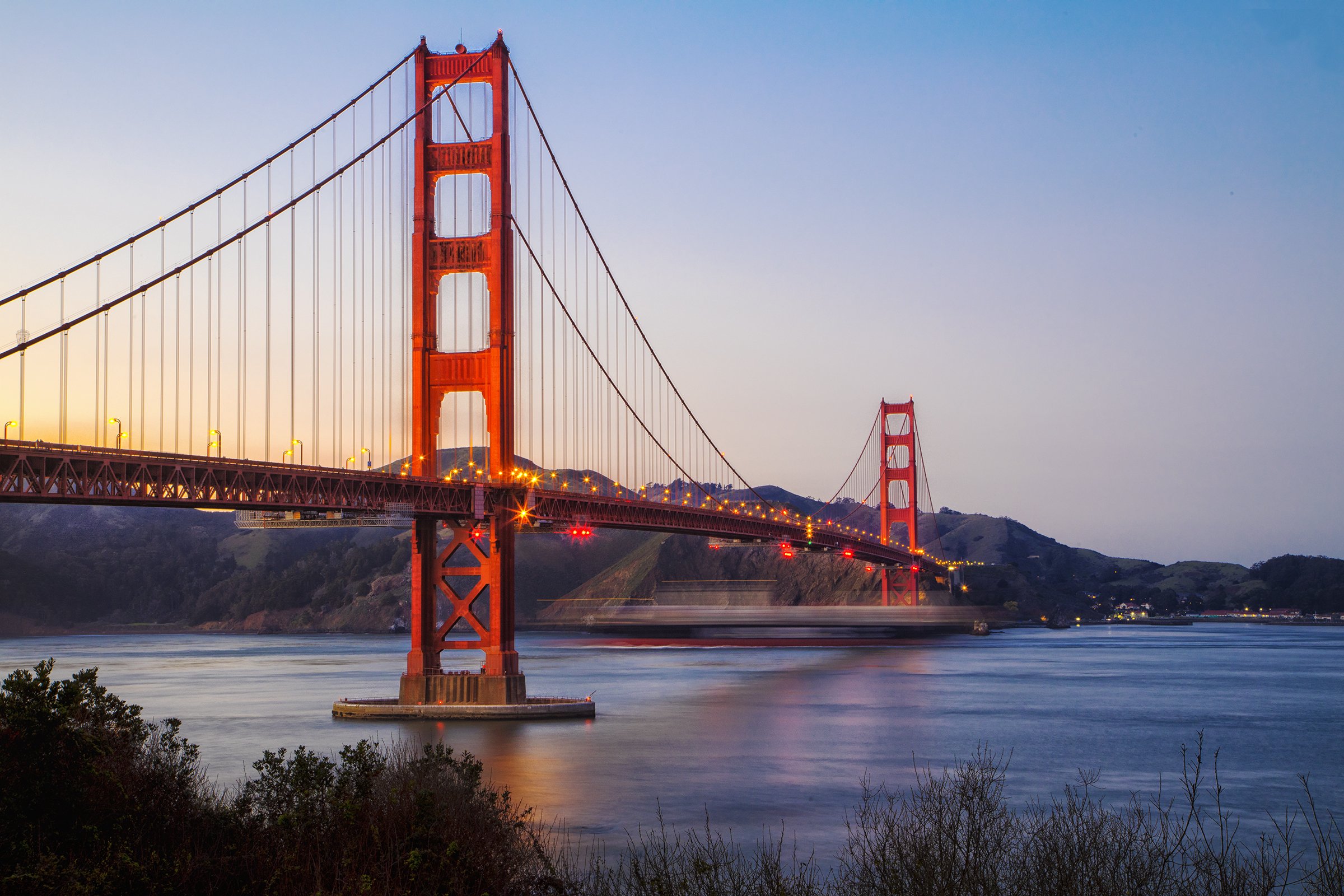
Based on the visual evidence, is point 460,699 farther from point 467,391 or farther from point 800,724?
point 800,724

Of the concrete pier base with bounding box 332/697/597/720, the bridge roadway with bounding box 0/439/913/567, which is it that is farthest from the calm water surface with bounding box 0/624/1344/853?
the bridge roadway with bounding box 0/439/913/567

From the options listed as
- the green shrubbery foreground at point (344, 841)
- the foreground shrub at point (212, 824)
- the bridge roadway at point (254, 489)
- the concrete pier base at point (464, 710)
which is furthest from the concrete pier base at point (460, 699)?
the foreground shrub at point (212, 824)

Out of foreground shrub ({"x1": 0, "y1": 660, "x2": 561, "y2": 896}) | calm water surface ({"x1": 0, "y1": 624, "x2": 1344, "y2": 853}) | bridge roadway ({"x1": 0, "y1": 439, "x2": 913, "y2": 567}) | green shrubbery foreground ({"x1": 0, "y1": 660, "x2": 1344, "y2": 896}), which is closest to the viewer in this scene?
green shrubbery foreground ({"x1": 0, "y1": 660, "x2": 1344, "y2": 896})

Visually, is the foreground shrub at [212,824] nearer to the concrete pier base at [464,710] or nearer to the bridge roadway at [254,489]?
the bridge roadway at [254,489]

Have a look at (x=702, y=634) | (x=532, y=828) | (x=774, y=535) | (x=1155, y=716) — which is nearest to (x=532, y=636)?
(x=702, y=634)

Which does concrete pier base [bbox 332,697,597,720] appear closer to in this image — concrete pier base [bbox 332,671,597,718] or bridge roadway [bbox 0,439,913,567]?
concrete pier base [bbox 332,671,597,718]

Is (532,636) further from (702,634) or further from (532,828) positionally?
(532,828)
